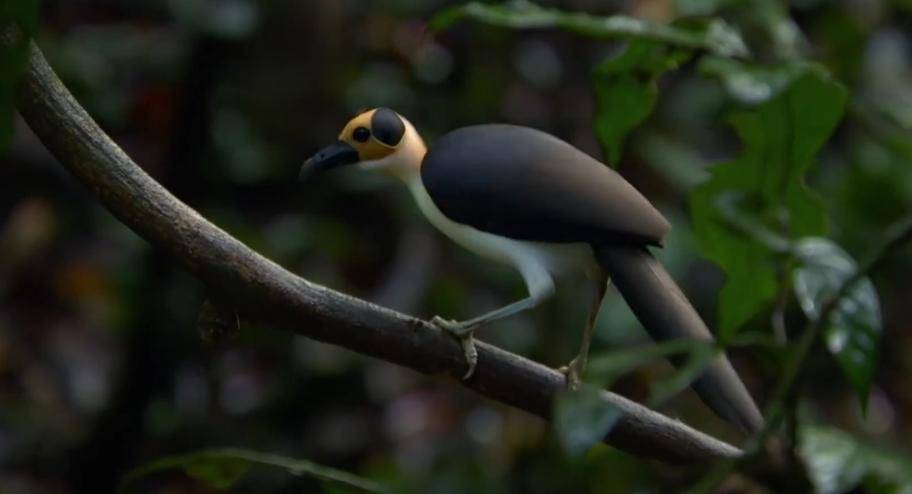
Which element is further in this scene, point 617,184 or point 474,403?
point 474,403

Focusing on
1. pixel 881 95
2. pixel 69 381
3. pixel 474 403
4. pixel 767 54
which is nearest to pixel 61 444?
pixel 69 381

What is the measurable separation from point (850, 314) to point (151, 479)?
245 cm

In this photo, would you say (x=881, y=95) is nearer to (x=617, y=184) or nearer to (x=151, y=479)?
(x=151, y=479)

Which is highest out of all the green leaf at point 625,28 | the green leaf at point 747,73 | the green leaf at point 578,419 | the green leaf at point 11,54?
the green leaf at point 11,54

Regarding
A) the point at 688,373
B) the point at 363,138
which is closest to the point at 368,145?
the point at 363,138

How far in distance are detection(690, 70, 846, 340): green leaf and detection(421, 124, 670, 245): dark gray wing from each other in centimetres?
19

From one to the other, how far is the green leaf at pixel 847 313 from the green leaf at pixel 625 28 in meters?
0.38

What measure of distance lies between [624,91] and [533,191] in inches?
4.6

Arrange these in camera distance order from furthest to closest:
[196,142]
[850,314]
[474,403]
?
[474,403] → [196,142] → [850,314]

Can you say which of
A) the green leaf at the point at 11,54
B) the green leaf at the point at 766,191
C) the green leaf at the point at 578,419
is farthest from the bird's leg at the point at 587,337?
the green leaf at the point at 11,54

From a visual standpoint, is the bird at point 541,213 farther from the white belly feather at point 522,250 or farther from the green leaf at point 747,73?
the green leaf at point 747,73

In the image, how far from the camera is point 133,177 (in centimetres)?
94

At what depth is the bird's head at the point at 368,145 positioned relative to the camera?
3.28 feet

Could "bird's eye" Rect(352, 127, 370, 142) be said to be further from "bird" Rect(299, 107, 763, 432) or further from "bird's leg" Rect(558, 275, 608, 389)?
"bird's leg" Rect(558, 275, 608, 389)
